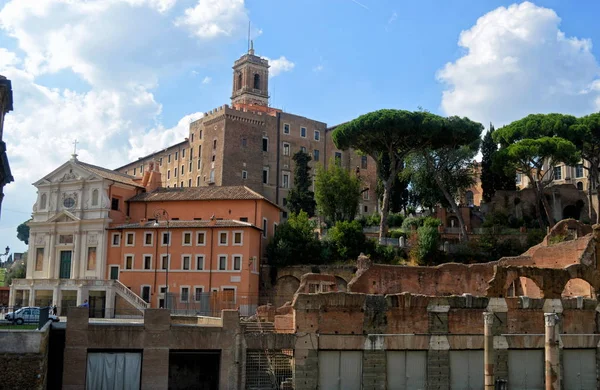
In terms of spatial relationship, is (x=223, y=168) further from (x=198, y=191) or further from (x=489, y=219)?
(x=489, y=219)

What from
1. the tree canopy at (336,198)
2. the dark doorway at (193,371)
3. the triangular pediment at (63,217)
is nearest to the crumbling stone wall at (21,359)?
the dark doorway at (193,371)

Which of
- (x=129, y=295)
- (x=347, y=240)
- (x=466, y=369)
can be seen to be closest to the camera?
(x=466, y=369)

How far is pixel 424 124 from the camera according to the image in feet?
167

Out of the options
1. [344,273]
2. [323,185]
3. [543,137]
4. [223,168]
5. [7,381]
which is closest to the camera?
[7,381]

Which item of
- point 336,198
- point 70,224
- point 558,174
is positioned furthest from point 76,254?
point 558,174

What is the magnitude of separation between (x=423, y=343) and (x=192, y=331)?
8.79 metres

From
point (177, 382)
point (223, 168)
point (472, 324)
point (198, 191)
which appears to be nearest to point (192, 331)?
point (177, 382)

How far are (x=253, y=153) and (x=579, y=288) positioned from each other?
44.0 metres

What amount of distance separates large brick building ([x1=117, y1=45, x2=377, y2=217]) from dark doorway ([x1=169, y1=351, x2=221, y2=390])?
43.8 metres

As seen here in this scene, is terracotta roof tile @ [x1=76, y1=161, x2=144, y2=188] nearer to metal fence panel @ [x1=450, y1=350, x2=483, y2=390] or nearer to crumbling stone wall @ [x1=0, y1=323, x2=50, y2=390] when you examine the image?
crumbling stone wall @ [x1=0, y1=323, x2=50, y2=390]

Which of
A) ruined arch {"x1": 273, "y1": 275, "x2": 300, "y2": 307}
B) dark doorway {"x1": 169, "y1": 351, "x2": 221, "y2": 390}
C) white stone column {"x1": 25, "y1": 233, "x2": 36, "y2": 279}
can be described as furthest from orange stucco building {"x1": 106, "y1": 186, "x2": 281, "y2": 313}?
dark doorway {"x1": 169, "y1": 351, "x2": 221, "y2": 390}

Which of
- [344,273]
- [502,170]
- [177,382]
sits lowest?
[177,382]

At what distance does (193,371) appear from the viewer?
1018 inches

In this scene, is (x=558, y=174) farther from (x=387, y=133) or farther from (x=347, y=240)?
(x=347, y=240)
